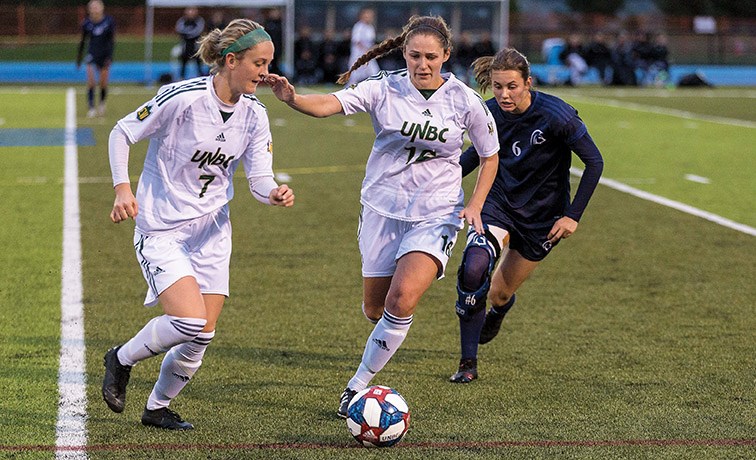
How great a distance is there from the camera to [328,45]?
38000mm

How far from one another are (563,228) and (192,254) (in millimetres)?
2251

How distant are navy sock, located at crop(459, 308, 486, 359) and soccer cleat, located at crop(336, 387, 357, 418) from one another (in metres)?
0.92

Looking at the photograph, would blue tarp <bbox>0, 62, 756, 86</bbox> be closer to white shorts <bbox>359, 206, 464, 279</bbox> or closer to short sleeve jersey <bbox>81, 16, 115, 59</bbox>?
short sleeve jersey <bbox>81, 16, 115, 59</bbox>

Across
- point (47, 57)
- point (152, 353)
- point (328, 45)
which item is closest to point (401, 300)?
point (152, 353)

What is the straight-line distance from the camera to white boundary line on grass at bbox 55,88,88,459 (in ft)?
18.4

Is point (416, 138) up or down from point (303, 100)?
down

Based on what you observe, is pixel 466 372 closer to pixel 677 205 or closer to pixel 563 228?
pixel 563 228

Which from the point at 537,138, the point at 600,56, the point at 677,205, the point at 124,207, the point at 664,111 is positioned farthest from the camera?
the point at 600,56

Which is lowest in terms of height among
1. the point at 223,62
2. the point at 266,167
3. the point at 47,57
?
the point at 47,57

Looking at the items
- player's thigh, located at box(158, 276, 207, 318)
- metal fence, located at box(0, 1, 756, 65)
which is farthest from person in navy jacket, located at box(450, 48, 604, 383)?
metal fence, located at box(0, 1, 756, 65)

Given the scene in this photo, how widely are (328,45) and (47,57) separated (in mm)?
18139

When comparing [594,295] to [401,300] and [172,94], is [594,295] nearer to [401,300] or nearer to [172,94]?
[401,300]

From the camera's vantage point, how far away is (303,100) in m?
6.01

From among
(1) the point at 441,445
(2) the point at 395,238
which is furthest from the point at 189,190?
(1) the point at 441,445
